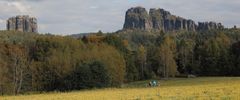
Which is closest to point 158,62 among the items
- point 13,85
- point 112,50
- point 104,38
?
point 104,38

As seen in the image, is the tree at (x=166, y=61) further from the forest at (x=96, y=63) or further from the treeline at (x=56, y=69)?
the treeline at (x=56, y=69)

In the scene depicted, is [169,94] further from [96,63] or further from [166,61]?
[166,61]

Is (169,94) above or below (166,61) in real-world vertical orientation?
below

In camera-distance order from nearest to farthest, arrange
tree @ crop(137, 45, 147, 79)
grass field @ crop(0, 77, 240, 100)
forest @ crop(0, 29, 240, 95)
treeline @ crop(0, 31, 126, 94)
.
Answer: grass field @ crop(0, 77, 240, 100) → treeline @ crop(0, 31, 126, 94) → forest @ crop(0, 29, 240, 95) → tree @ crop(137, 45, 147, 79)

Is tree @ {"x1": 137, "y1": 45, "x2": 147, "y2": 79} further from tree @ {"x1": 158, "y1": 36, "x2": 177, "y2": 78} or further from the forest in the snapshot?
tree @ {"x1": 158, "y1": 36, "x2": 177, "y2": 78}

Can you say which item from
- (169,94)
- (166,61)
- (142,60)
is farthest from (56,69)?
(169,94)

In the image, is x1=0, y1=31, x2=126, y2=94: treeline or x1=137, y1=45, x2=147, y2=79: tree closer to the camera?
x1=0, y1=31, x2=126, y2=94: treeline

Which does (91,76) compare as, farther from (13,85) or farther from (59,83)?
(13,85)

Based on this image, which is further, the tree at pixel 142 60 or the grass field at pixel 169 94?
the tree at pixel 142 60

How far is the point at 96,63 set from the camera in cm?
9900

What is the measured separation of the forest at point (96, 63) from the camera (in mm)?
99125

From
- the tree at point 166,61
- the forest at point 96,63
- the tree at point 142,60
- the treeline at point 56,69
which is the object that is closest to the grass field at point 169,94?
the treeline at point 56,69

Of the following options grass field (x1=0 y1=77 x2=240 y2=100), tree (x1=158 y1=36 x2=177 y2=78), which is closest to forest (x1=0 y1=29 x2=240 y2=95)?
tree (x1=158 y1=36 x2=177 y2=78)

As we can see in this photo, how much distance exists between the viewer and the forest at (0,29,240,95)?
9912 cm
